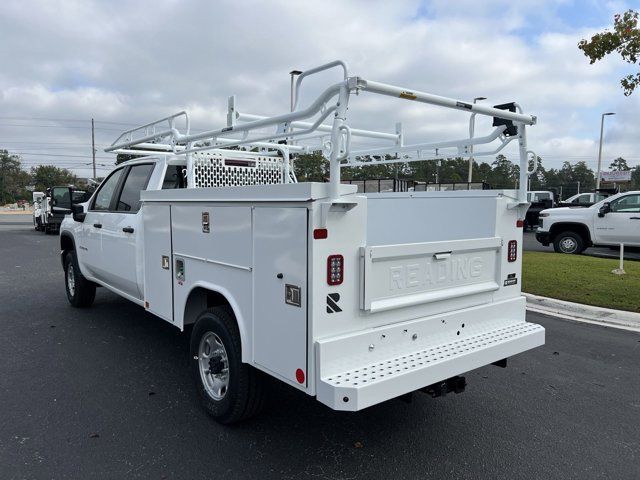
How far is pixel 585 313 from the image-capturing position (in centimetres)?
676

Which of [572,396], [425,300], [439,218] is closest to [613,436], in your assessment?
[572,396]

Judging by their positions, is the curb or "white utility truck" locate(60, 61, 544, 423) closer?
"white utility truck" locate(60, 61, 544, 423)

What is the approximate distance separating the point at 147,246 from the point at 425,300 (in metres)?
2.66

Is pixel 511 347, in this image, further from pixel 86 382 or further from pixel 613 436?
pixel 86 382

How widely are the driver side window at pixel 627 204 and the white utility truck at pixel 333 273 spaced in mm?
10475

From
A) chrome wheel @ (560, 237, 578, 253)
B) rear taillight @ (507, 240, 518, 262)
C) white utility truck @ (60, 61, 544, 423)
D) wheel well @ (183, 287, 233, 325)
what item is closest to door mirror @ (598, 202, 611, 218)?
chrome wheel @ (560, 237, 578, 253)

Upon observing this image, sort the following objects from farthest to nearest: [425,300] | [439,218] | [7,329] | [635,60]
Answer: [635,60]
[7,329]
[439,218]
[425,300]

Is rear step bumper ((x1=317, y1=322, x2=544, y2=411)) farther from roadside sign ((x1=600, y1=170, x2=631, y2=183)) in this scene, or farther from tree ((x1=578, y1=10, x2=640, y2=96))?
roadside sign ((x1=600, y1=170, x2=631, y2=183))

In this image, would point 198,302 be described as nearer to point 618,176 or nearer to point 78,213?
point 78,213

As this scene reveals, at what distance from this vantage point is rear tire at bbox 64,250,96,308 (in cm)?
681

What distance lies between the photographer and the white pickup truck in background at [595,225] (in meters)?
12.6

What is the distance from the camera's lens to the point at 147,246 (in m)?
4.61

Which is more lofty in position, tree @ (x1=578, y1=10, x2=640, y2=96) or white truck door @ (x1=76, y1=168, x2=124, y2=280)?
tree @ (x1=578, y1=10, x2=640, y2=96)

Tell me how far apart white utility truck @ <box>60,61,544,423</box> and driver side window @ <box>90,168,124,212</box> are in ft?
2.70
